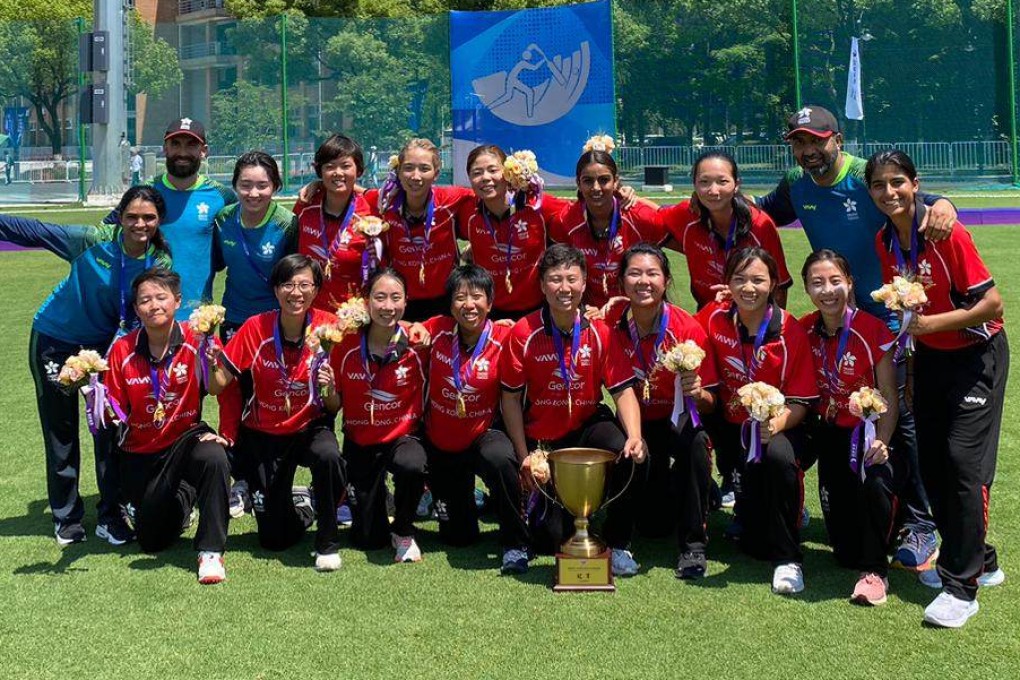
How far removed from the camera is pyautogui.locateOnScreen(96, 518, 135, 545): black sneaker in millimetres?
5996

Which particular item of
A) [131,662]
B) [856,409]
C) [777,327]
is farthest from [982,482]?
[131,662]

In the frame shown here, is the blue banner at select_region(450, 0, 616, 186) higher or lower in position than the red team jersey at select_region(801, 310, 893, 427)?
higher

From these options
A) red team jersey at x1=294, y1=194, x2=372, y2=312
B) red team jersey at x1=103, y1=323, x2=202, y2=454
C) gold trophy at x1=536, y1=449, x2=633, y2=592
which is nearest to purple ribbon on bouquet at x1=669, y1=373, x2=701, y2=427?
gold trophy at x1=536, y1=449, x2=633, y2=592

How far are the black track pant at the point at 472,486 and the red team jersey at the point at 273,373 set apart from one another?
0.68m

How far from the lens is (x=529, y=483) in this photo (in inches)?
220

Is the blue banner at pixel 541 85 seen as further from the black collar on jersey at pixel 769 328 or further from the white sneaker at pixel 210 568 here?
the white sneaker at pixel 210 568

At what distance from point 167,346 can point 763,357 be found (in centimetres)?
290

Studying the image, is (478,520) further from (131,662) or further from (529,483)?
(131,662)

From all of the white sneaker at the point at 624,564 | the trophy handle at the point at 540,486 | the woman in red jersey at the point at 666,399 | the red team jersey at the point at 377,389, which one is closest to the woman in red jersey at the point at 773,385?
the woman in red jersey at the point at 666,399

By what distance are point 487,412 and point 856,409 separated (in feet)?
5.93

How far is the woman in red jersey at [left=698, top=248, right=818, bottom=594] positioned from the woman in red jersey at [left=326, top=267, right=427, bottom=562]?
1520mm

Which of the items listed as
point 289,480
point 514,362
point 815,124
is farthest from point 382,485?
point 815,124

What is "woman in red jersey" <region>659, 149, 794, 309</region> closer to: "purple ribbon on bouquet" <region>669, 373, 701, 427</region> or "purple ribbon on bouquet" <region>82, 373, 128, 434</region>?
"purple ribbon on bouquet" <region>669, 373, 701, 427</region>

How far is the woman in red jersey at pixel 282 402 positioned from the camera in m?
5.77
